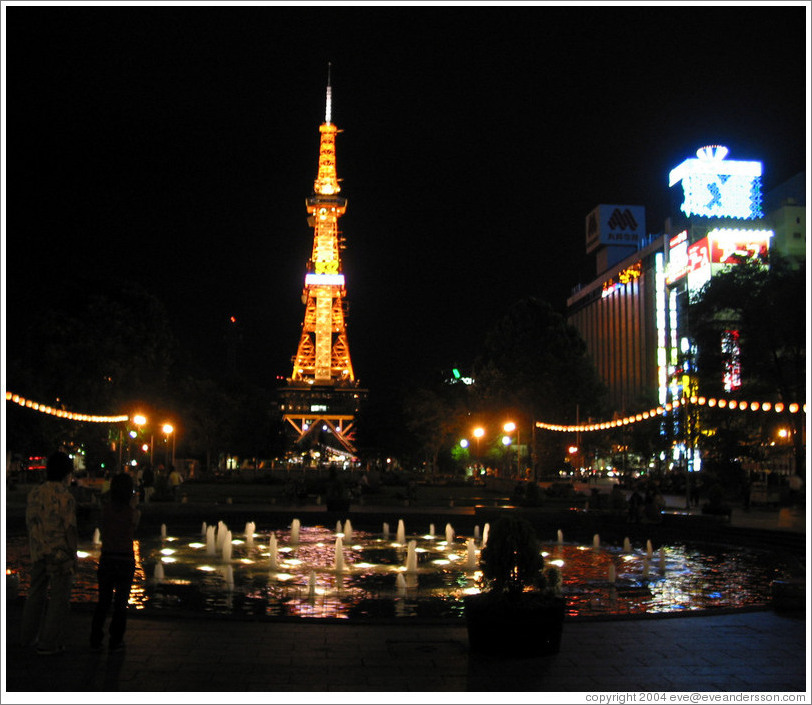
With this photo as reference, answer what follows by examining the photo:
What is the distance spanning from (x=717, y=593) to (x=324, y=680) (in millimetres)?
8755

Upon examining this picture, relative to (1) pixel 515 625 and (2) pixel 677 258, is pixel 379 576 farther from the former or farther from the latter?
(2) pixel 677 258

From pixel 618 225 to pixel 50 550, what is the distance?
141m

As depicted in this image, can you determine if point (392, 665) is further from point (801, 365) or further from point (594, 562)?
point (801, 365)

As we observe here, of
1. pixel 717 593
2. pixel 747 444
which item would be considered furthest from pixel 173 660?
pixel 747 444

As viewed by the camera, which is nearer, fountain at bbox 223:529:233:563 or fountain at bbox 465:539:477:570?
fountain at bbox 465:539:477:570

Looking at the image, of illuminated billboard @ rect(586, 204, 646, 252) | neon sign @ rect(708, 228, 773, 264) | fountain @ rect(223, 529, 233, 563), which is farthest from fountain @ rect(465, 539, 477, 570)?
illuminated billboard @ rect(586, 204, 646, 252)

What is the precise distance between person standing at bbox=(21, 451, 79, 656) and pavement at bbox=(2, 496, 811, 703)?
277 mm

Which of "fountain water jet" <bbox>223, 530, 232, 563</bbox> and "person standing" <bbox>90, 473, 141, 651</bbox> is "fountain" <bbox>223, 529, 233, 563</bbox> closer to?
"fountain water jet" <bbox>223, 530, 232, 563</bbox>

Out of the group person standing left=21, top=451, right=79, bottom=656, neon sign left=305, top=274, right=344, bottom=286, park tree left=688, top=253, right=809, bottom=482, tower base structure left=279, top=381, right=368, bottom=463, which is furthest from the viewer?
neon sign left=305, top=274, right=344, bottom=286

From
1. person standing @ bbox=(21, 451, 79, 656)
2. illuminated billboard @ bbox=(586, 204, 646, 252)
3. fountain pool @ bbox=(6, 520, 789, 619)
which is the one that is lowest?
fountain pool @ bbox=(6, 520, 789, 619)

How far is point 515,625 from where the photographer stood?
8.09 m

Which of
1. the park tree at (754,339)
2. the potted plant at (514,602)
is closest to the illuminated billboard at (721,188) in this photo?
the park tree at (754,339)

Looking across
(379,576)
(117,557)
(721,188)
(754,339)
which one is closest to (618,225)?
(721,188)

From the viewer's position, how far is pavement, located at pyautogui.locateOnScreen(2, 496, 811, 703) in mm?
7035
